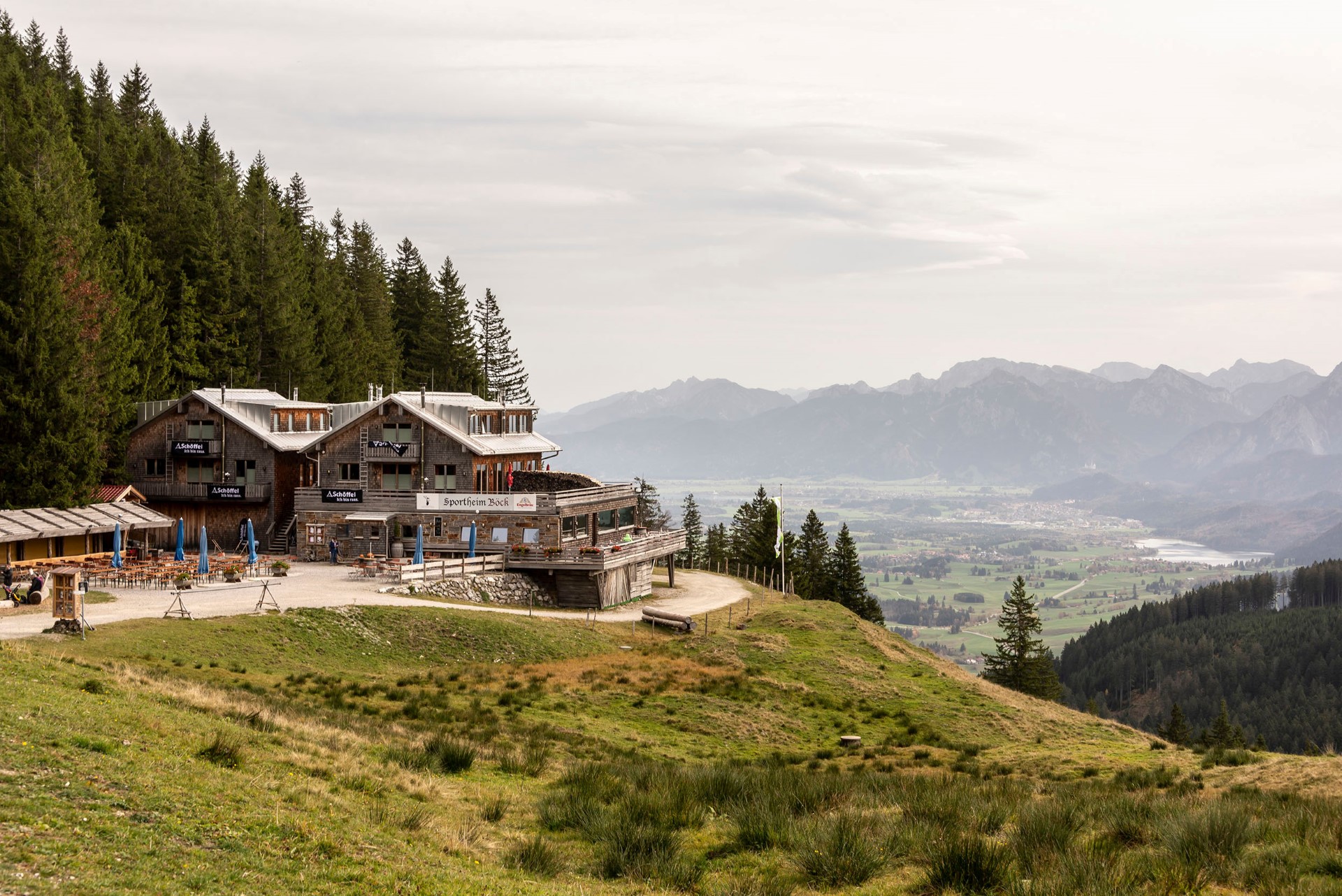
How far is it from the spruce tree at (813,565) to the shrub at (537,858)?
3000 inches

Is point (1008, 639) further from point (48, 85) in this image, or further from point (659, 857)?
point (48, 85)

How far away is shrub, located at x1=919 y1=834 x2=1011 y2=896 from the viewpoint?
16.0 meters

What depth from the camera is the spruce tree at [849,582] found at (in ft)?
325

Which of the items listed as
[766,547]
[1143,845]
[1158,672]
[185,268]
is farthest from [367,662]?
[1158,672]

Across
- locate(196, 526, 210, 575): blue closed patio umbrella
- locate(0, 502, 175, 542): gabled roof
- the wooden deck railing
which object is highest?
locate(0, 502, 175, 542): gabled roof

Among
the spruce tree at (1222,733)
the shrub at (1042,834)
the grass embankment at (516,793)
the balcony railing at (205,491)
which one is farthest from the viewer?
the spruce tree at (1222,733)

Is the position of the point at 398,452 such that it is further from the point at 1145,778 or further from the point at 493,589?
the point at 1145,778

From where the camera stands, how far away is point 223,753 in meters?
19.6

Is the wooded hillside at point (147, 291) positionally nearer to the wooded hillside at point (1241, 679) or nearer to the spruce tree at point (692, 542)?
the spruce tree at point (692, 542)

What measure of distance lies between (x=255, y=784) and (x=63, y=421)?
47509mm

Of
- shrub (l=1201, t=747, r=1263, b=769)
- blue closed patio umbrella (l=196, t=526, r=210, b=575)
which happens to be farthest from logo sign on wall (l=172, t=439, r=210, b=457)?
shrub (l=1201, t=747, r=1263, b=769)

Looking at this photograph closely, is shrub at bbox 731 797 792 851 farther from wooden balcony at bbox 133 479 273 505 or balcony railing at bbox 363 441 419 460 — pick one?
wooden balcony at bbox 133 479 273 505

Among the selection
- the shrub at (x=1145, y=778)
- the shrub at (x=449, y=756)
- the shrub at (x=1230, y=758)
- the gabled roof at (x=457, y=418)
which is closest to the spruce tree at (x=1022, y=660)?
the gabled roof at (x=457, y=418)

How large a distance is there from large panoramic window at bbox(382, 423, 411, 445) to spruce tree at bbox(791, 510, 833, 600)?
40.0 m
